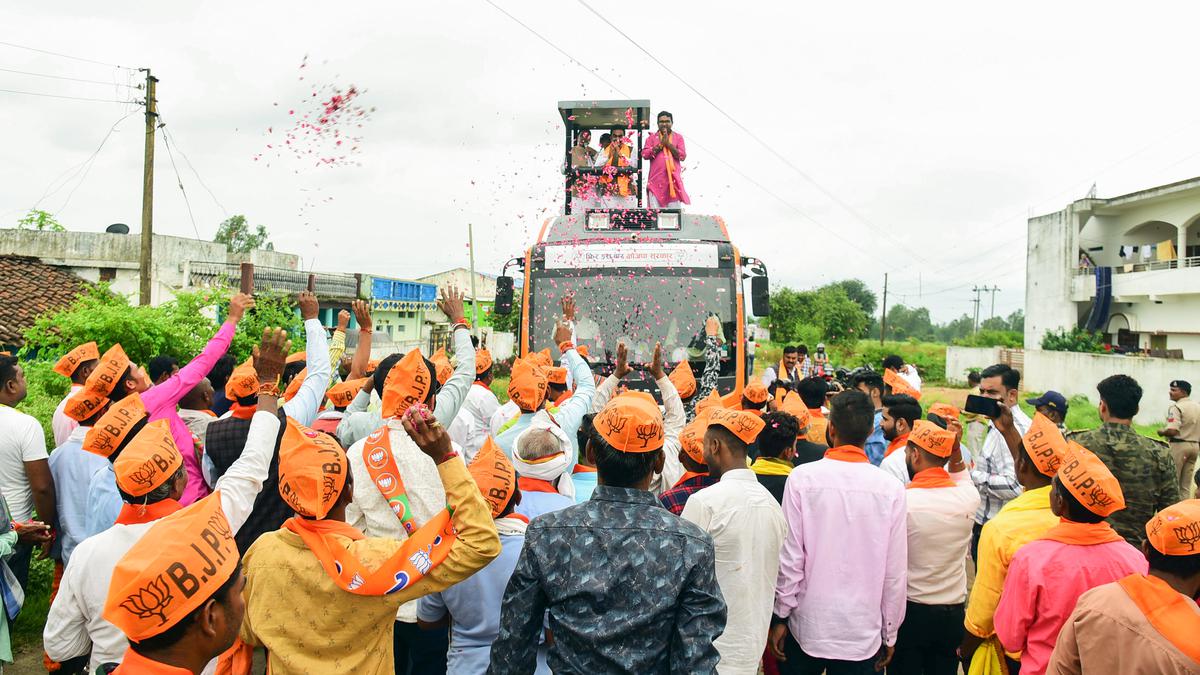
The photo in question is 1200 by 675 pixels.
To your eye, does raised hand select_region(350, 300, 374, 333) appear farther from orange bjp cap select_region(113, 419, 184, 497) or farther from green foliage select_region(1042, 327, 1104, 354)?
green foliage select_region(1042, 327, 1104, 354)

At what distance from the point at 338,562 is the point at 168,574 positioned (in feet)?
1.86

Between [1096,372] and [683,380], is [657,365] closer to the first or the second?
[683,380]

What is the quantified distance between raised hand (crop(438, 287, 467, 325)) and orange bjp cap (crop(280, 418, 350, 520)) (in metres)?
1.64

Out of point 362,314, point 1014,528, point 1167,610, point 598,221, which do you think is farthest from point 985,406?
point 598,221

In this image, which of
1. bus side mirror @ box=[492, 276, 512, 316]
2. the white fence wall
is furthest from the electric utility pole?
the white fence wall

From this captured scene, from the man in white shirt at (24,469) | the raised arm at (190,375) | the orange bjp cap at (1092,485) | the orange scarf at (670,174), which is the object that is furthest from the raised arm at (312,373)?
the orange scarf at (670,174)

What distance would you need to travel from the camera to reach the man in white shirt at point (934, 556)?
375cm

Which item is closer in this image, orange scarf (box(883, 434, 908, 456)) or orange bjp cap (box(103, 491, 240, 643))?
orange bjp cap (box(103, 491, 240, 643))

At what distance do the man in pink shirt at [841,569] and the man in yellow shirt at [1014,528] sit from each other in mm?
316

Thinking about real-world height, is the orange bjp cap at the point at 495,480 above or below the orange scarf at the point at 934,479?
above

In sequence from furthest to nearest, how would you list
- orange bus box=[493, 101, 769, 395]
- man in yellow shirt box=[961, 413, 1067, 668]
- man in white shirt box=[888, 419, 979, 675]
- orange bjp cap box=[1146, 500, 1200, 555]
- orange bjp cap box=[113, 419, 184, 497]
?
1. orange bus box=[493, 101, 769, 395]
2. man in white shirt box=[888, 419, 979, 675]
3. man in yellow shirt box=[961, 413, 1067, 668]
4. orange bjp cap box=[113, 419, 184, 497]
5. orange bjp cap box=[1146, 500, 1200, 555]

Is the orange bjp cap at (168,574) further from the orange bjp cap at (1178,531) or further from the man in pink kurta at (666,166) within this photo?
the man in pink kurta at (666,166)

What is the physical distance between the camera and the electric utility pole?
16.2 m

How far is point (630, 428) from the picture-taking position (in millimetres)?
2514
